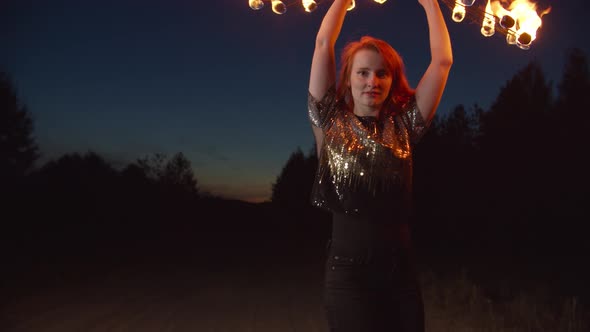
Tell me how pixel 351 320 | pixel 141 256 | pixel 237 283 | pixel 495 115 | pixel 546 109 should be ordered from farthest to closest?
pixel 495 115
pixel 546 109
pixel 141 256
pixel 237 283
pixel 351 320

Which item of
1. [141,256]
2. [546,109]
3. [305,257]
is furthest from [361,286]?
[546,109]

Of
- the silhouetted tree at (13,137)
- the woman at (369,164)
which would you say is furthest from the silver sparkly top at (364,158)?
the silhouetted tree at (13,137)

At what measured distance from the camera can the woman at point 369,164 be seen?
1653mm

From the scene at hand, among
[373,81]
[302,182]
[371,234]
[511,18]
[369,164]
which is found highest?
[302,182]

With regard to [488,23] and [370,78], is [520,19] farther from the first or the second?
[370,78]

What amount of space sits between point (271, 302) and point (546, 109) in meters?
18.3

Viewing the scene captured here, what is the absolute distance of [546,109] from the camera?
67.9 ft

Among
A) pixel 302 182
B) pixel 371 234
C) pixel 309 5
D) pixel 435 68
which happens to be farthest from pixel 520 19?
pixel 302 182

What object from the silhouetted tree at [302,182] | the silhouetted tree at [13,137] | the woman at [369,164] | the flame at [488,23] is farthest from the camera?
the silhouetted tree at [302,182]

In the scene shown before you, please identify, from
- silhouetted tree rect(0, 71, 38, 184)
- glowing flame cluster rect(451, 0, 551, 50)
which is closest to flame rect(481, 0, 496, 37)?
glowing flame cluster rect(451, 0, 551, 50)

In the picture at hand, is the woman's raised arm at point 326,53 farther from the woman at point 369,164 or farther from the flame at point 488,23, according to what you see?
the flame at point 488,23

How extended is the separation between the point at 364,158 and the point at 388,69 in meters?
0.41

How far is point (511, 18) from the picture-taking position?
81.0 inches

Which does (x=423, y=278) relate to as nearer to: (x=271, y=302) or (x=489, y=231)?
(x=271, y=302)
